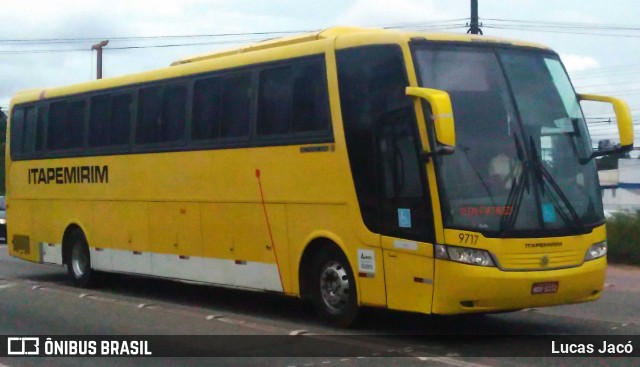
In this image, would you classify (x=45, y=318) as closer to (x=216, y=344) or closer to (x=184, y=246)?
(x=184, y=246)

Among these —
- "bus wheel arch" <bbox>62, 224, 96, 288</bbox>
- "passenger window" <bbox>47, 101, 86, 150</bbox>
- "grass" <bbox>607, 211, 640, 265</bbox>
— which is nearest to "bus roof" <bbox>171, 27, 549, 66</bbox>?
"passenger window" <bbox>47, 101, 86, 150</bbox>

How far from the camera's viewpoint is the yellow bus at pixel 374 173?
1038 centimetres

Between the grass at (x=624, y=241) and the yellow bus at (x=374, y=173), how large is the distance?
1150 cm

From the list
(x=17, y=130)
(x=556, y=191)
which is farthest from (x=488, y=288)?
(x=17, y=130)

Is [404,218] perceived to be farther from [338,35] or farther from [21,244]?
[21,244]

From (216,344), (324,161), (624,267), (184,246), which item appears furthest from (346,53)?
(624,267)

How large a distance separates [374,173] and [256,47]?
3372 millimetres

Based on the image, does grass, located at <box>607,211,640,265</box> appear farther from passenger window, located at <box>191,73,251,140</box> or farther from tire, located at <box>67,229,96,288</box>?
passenger window, located at <box>191,73,251,140</box>

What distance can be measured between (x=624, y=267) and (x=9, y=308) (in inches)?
524

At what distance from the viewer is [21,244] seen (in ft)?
62.6

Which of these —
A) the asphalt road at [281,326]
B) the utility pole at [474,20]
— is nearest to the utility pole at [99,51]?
the utility pole at [474,20]

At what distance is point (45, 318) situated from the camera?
1344cm

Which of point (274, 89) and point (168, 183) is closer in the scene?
point (274, 89)

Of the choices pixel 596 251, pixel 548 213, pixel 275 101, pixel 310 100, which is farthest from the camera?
pixel 275 101
